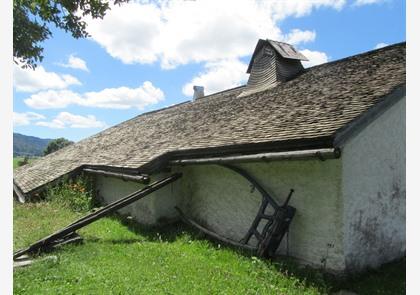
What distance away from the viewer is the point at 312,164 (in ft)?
23.8

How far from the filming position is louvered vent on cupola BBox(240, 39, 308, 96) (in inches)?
539

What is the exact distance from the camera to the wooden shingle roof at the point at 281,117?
7.56m

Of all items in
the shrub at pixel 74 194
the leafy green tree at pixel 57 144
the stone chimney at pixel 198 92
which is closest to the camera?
the shrub at pixel 74 194

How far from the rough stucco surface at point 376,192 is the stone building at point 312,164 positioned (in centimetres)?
2

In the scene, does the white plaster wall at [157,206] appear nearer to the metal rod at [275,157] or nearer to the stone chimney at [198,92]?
the metal rod at [275,157]

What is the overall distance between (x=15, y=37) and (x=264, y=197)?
893cm

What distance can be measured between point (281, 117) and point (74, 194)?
8.82m

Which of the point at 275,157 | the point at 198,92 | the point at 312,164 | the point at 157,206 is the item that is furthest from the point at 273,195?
the point at 198,92

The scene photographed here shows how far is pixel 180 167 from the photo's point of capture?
439 inches

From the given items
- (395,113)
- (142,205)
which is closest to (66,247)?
(142,205)

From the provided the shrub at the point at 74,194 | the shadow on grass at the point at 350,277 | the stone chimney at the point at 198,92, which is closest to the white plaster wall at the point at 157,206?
the shrub at the point at 74,194

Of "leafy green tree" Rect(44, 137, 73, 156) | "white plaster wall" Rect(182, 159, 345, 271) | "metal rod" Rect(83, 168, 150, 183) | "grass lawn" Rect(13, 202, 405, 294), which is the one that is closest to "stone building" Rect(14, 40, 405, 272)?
"white plaster wall" Rect(182, 159, 345, 271)

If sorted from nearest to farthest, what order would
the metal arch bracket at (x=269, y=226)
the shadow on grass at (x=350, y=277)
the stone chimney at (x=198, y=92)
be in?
the shadow on grass at (x=350, y=277) < the metal arch bracket at (x=269, y=226) < the stone chimney at (x=198, y=92)

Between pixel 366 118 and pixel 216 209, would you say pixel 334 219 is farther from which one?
pixel 216 209
